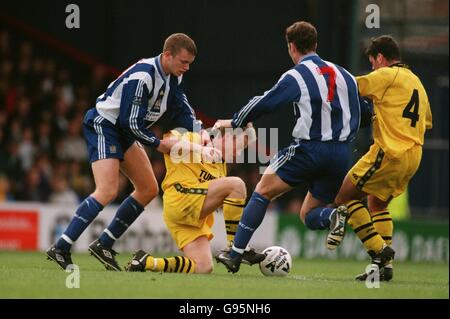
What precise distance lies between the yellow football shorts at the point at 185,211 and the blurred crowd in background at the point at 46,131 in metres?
7.18

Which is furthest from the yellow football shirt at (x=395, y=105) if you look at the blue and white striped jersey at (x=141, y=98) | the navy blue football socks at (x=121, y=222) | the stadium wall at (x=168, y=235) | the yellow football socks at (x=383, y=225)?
the stadium wall at (x=168, y=235)

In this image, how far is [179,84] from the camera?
29.7 ft

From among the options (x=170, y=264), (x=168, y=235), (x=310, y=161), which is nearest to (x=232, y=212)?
(x=170, y=264)

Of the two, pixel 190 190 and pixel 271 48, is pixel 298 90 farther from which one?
pixel 271 48

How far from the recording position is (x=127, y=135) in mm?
8844

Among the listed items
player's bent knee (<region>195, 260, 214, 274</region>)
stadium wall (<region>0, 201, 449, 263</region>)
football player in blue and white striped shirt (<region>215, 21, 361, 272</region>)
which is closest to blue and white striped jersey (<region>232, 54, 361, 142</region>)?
football player in blue and white striped shirt (<region>215, 21, 361, 272</region>)

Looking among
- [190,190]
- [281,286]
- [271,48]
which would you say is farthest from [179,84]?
[271,48]

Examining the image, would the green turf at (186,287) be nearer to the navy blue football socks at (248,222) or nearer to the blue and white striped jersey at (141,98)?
the navy blue football socks at (248,222)

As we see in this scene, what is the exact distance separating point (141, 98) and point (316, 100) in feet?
4.63

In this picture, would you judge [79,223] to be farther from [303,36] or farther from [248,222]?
[303,36]

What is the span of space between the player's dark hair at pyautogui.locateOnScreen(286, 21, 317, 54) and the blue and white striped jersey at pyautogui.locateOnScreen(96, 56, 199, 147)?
111 cm

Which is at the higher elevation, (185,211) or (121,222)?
(185,211)

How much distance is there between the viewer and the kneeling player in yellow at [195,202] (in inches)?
338

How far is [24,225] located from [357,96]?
7.92 metres
